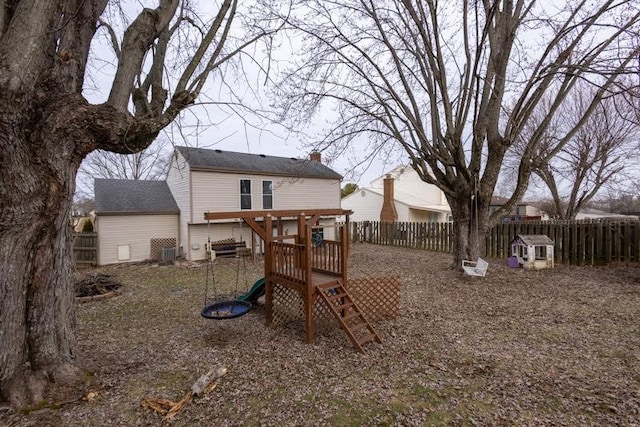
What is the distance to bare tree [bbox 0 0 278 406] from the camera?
278 cm

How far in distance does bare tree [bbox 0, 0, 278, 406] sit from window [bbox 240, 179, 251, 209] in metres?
9.97

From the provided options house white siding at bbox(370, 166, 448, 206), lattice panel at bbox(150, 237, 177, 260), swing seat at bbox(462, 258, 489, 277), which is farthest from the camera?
house white siding at bbox(370, 166, 448, 206)

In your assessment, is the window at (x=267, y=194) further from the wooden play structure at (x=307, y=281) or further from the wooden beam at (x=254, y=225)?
the wooden beam at (x=254, y=225)

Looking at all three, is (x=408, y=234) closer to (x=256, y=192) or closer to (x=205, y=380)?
(x=256, y=192)

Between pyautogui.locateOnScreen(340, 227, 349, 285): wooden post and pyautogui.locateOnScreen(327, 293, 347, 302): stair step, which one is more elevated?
pyautogui.locateOnScreen(340, 227, 349, 285): wooden post

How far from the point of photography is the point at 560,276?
26.8ft

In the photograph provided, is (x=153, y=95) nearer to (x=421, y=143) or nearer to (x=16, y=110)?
(x=16, y=110)

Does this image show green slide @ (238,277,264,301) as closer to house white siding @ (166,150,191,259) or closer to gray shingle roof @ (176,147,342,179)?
gray shingle roof @ (176,147,342,179)

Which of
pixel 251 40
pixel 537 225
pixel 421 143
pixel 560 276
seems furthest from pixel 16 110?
pixel 537 225

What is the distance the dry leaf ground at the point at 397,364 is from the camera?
9.50ft

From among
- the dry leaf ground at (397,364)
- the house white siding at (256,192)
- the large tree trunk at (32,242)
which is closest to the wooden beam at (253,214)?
the large tree trunk at (32,242)

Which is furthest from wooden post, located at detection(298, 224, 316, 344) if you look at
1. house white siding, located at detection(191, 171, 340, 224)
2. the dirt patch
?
house white siding, located at detection(191, 171, 340, 224)

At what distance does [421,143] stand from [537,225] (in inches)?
223

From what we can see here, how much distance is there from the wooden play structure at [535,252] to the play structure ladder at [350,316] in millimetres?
6789
